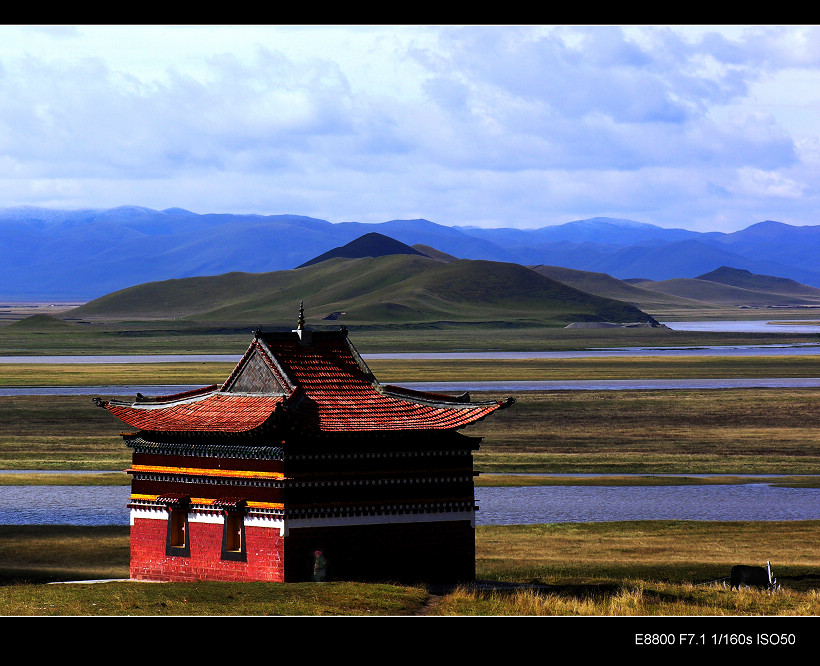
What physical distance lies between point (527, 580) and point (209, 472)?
8.72m

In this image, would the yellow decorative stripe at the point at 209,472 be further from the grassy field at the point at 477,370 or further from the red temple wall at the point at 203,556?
the grassy field at the point at 477,370

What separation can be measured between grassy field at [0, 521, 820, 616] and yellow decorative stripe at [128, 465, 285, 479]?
231 cm

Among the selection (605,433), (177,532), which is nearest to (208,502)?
(177,532)

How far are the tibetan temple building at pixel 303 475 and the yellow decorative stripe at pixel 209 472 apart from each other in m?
0.03

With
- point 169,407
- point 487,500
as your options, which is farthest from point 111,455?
point 169,407

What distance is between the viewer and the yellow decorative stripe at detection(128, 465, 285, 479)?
27.3 metres

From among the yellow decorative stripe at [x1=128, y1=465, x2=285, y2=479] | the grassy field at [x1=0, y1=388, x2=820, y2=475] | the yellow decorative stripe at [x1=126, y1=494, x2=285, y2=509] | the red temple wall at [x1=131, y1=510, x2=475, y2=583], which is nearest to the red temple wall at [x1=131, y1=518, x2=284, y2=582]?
the red temple wall at [x1=131, y1=510, x2=475, y2=583]

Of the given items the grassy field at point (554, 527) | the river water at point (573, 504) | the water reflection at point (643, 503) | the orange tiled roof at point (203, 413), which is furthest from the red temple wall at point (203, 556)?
the water reflection at point (643, 503)

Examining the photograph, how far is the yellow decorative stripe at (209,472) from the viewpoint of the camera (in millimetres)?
27328

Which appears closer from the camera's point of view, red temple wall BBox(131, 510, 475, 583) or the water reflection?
red temple wall BBox(131, 510, 475, 583)

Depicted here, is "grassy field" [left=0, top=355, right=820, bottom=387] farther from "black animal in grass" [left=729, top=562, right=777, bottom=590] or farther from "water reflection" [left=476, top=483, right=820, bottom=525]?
"black animal in grass" [left=729, top=562, right=777, bottom=590]

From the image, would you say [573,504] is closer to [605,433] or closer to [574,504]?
[574,504]

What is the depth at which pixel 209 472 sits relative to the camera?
2880 centimetres

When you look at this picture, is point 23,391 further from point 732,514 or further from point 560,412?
point 732,514
